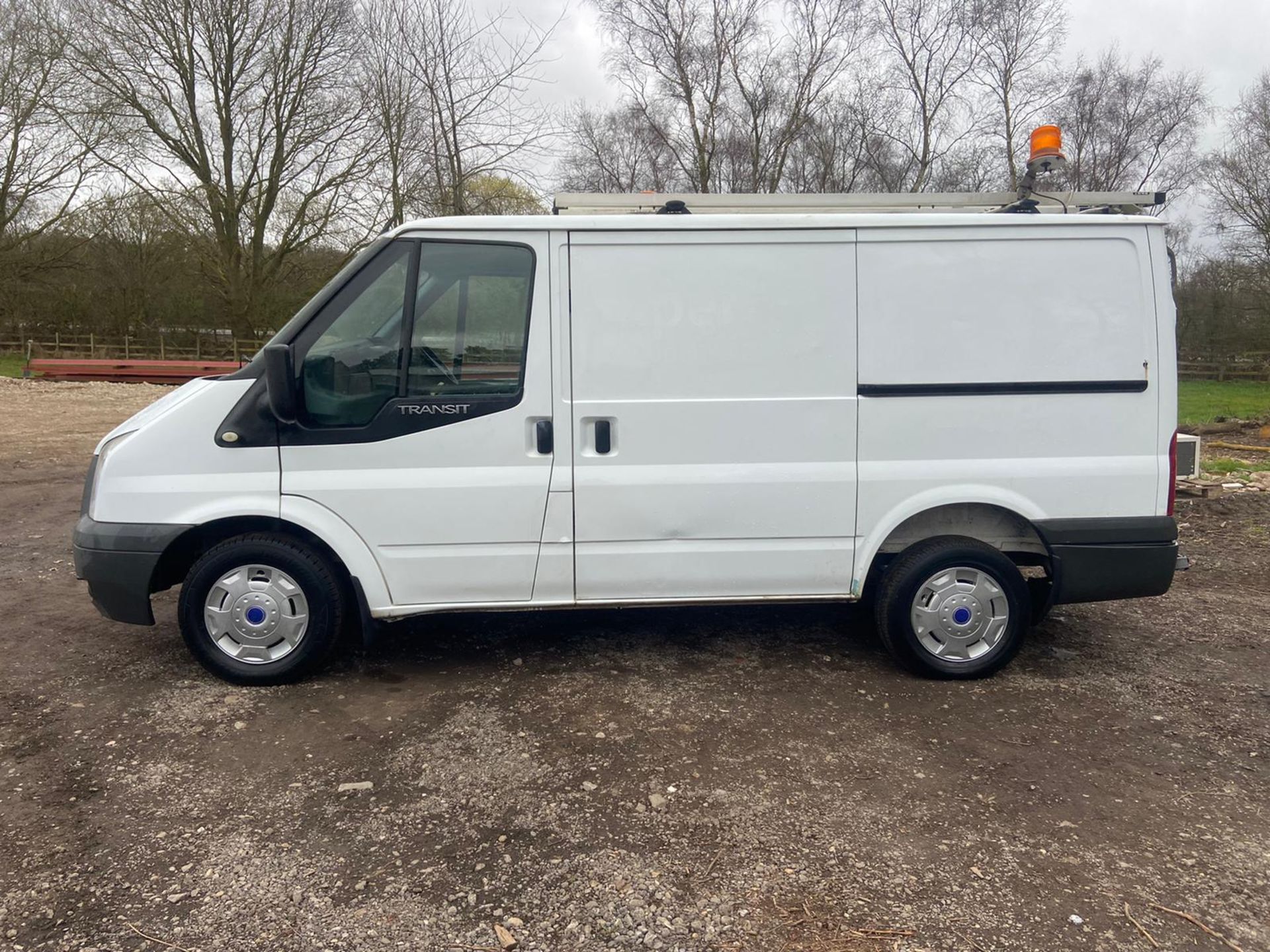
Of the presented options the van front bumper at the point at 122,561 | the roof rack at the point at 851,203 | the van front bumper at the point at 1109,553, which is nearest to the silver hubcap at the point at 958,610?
the van front bumper at the point at 1109,553

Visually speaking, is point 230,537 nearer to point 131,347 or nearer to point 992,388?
point 992,388

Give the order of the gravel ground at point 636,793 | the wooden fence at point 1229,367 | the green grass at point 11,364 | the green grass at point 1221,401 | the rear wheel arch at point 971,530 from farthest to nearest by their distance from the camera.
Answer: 1. the wooden fence at point 1229,367
2. the green grass at point 11,364
3. the green grass at point 1221,401
4. the rear wheel arch at point 971,530
5. the gravel ground at point 636,793

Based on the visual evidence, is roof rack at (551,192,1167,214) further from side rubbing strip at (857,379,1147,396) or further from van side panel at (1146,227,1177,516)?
side rubbing strip at (857,379,1147,396)

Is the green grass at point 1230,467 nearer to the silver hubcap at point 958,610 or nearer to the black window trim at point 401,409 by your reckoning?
the silver hubcap at point 958,610

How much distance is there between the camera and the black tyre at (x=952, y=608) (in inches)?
164

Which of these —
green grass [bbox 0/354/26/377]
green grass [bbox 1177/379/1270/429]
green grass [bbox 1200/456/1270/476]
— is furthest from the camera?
green grass [bbox 0/354/26/377]

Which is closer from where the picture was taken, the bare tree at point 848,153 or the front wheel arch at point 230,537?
the front wheel arch at point 230,537

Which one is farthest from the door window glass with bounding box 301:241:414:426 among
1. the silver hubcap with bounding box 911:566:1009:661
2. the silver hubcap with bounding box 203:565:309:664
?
the silver hubcap with bounding box 911:566:1009:661

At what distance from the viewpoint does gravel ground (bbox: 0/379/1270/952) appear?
2553mm

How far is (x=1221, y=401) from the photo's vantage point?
21.5 metres

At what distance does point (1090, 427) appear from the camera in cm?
411

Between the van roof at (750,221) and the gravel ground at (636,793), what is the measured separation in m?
2.17

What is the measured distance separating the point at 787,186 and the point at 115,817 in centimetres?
2632

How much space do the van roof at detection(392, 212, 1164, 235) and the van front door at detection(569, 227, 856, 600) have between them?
0.04 metres
